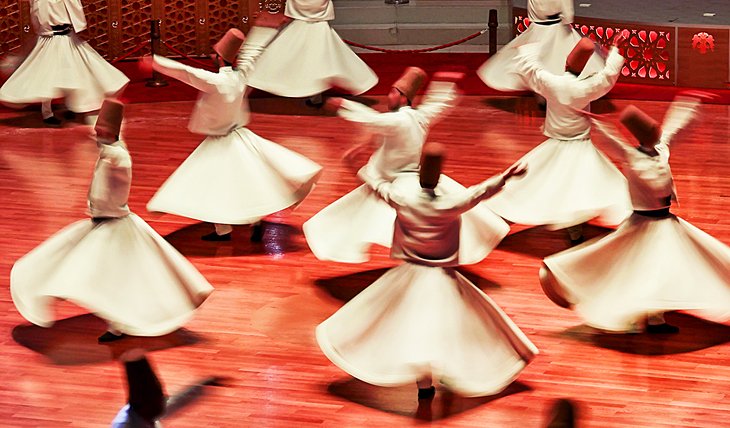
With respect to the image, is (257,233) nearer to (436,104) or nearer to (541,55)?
(436,104)

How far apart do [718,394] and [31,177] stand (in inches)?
234

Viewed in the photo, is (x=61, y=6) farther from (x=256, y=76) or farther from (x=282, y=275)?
(x=282, y=275)

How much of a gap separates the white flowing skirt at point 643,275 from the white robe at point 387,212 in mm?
682

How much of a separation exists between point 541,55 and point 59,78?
435 cm

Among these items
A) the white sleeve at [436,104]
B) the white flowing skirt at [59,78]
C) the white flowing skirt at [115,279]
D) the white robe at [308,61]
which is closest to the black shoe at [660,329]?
the white sleeve at [436,104]

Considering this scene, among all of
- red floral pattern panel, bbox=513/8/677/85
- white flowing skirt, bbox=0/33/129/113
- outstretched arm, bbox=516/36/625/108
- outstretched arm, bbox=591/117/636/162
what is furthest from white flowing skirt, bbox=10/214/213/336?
red floral pattern panel, bbox=513/8/677/85

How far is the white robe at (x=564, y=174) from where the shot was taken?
8.51m

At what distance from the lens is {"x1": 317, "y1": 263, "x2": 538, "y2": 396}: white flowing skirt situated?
6.25 m

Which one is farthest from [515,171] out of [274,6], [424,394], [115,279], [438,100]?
[274,6]

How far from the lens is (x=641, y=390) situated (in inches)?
257

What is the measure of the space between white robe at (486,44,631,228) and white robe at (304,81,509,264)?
68 centimetres

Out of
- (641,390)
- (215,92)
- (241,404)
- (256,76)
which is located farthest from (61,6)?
(641,390)

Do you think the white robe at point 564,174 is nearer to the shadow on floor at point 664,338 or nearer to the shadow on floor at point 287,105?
the shadow on floor at point 664,338

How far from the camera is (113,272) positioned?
7.09m
